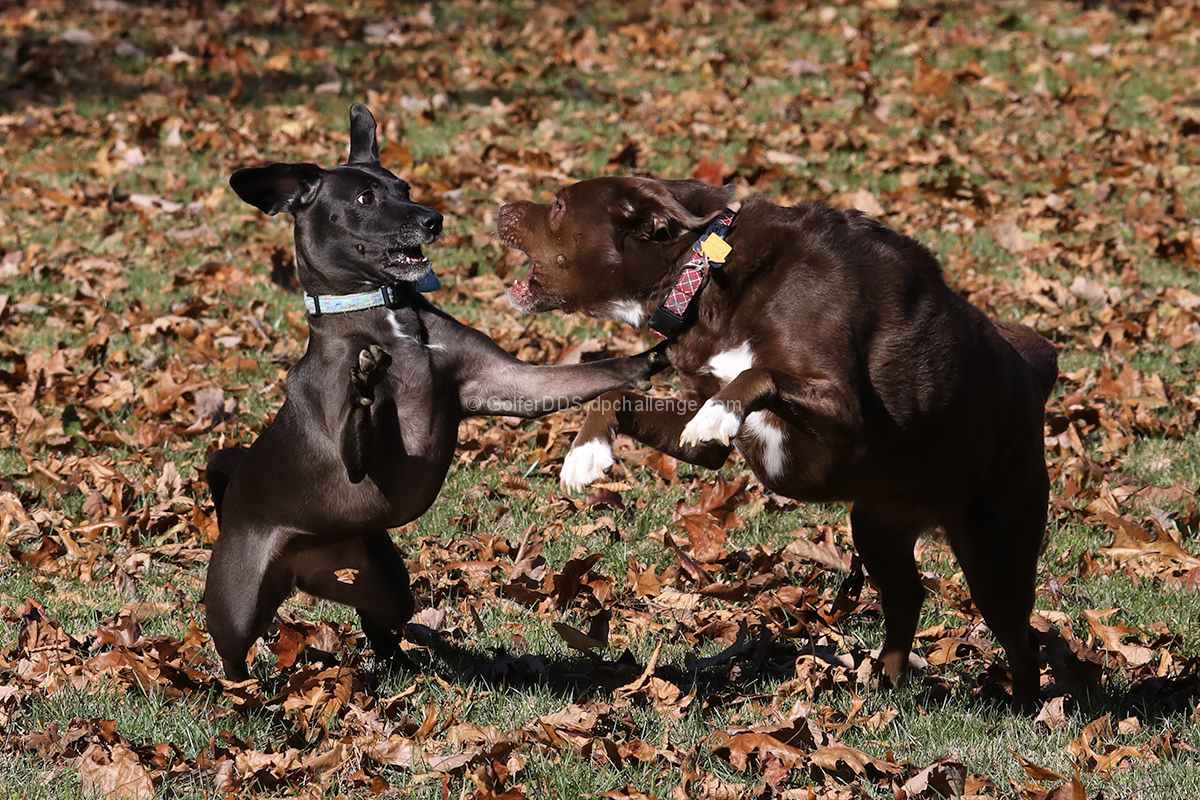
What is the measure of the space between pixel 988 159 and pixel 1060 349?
3.98 metres

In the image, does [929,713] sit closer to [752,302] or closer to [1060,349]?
[752,302]

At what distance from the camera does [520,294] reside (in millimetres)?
4980

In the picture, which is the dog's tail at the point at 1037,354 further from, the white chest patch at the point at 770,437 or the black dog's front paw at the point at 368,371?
the black dog's front paw at the point at 368,371

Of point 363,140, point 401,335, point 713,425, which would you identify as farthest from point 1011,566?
point 363,140

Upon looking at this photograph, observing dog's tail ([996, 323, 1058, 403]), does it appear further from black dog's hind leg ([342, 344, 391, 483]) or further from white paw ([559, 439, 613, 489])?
black dog's hind leg ([342, 344, 391, 483])

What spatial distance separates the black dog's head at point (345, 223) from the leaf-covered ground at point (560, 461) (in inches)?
55.1

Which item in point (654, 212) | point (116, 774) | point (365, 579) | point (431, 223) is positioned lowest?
point (116, 774)

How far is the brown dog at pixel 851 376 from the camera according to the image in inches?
173

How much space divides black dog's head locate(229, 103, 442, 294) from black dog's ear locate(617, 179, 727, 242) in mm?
696

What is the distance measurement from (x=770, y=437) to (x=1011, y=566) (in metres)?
0.97

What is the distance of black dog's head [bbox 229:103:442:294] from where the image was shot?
4480 mm

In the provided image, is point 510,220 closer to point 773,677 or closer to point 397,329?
point 397,329

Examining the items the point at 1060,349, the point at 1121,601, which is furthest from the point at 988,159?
the point at 1121,601

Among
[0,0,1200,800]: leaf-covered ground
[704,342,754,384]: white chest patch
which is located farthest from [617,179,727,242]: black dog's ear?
[0,0,1200,800]: leaf-covered ground
